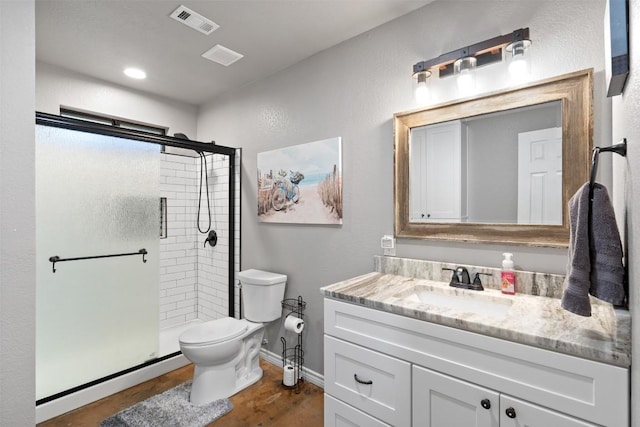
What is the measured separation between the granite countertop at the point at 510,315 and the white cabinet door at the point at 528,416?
198 mm

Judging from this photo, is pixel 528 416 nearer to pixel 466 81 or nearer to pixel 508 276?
pixel 508 276

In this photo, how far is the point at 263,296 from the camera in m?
2.46

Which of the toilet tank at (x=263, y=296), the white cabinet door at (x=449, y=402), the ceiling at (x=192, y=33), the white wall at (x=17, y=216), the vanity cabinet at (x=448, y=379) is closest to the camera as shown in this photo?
the vanity cabinet at (x=448, y=379)

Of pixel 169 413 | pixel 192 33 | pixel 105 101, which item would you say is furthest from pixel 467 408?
pixel 105 101

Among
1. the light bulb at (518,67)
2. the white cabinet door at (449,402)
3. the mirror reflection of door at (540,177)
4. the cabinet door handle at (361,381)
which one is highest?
the light bulb at (518,67)

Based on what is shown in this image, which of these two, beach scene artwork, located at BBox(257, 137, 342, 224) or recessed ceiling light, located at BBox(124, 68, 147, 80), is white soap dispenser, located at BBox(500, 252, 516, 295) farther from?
recessed ceiling light, located at BBox(124, 68, 147, 80)

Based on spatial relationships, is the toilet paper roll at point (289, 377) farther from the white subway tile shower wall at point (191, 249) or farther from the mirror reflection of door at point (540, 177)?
the mirror reflection of door at point (540, 177)

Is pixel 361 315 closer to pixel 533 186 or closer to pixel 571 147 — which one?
pixel 533 186

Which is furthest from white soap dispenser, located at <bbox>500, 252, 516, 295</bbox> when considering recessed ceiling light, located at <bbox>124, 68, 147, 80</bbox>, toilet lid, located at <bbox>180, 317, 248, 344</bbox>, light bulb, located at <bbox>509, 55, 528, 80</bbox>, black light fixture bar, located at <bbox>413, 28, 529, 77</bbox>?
recessed ceiling light, located at <bbox>124, 68, 147, 80</bbox>

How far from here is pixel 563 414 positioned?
94 centimetres

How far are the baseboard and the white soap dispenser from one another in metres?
1.47

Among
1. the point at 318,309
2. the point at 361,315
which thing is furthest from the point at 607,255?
the point at 318,309

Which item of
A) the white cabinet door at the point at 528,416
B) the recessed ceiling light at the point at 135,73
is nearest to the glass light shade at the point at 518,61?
the white cabinet door at the point at 528,416

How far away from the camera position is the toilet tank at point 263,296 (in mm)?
2455
